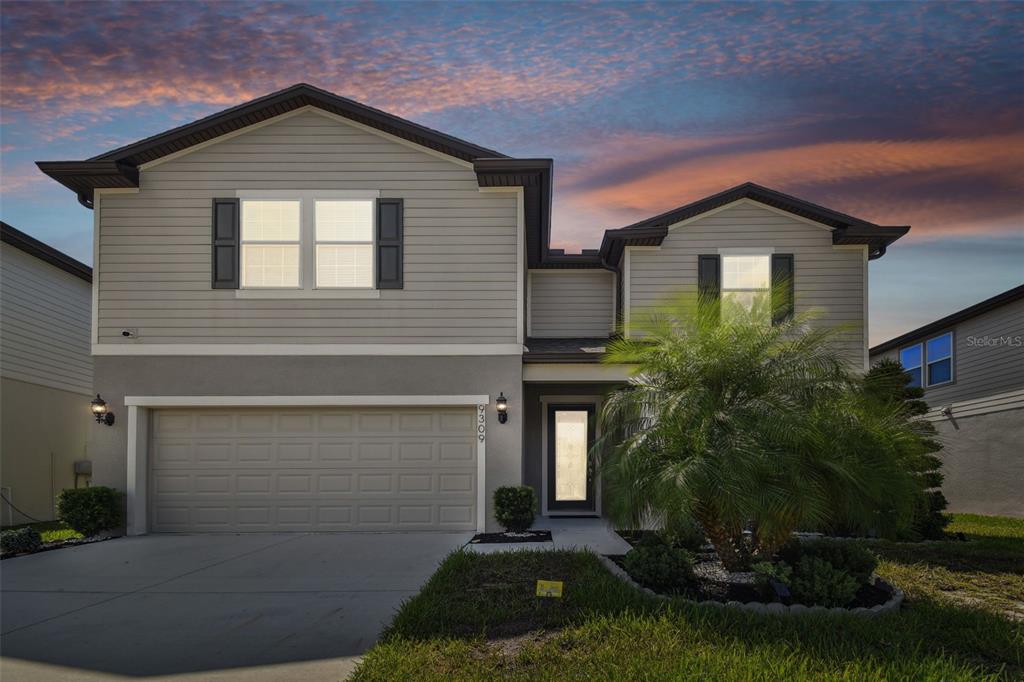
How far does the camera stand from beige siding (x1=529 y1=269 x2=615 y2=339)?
14.9 metres

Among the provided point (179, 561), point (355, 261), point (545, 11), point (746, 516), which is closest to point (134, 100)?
point (355, 261)

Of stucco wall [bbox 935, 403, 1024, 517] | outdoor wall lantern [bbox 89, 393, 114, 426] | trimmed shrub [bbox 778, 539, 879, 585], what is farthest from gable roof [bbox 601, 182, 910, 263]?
outdoor wall lantern [bbox 89, 393, 114, 426]

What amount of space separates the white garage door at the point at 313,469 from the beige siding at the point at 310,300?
1.31 meters

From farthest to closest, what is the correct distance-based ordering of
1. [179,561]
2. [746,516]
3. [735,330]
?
1. [179,561]
2. [735,330]
3. [746,516]

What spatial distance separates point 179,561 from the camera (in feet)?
29.6

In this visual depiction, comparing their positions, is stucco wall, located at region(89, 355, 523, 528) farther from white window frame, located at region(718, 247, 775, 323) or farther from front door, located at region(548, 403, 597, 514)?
white window frame, located at region(718, 247, 775, 323)

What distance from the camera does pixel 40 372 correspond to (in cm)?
1541

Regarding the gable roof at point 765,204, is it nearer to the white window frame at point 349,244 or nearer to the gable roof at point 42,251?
the white window frame at point 349,244

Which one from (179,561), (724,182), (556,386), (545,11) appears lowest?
(179,561)

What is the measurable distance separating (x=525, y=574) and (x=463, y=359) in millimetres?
4596

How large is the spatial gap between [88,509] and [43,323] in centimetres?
671

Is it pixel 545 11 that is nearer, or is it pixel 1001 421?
pixel 545 11

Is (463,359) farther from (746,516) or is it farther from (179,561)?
(746,516)

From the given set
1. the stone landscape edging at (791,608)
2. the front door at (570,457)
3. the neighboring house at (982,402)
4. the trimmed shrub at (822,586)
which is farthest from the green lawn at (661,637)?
the neighboring house at (982,402)
